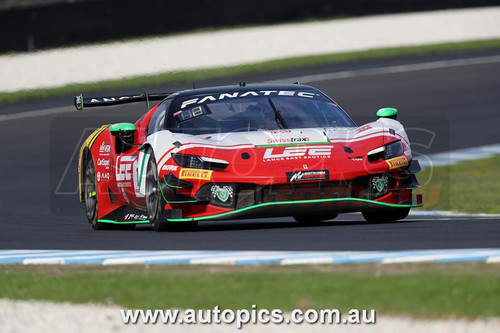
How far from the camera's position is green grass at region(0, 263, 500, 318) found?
488 centimetres

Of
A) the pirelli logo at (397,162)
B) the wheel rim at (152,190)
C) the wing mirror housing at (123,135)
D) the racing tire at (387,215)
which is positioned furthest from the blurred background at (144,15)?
the pirelli logo at (397,162)

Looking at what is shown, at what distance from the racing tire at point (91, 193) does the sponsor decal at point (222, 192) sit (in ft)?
7.51

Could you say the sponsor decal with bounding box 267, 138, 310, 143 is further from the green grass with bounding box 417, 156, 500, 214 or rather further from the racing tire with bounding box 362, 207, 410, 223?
the green grass with bounding box 417, 156, 500, 214

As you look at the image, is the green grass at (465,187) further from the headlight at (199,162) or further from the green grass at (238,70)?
the green grass at (238,70)

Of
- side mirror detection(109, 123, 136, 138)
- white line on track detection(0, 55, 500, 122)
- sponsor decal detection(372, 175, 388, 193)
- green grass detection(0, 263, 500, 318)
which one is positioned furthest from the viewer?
white line on track detection(0, 55, 500, 122)

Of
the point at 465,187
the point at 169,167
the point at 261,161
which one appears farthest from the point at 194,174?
the point at 465,187

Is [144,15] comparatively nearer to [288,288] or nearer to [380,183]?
[380,183]

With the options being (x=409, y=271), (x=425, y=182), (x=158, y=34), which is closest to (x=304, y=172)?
(x=409, y=271)

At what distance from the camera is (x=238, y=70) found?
23109 mm

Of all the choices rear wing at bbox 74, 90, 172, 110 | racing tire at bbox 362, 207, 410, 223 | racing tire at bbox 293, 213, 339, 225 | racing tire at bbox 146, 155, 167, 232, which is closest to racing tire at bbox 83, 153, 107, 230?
rear wing at bbox 74, 90, 172, 110

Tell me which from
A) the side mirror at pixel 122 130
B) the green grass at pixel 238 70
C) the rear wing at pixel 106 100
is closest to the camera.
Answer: the side mirror at pixel 122 130

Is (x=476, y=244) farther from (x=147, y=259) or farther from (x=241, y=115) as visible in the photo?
(x=241, y=115)

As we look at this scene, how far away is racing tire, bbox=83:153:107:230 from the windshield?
1430mm

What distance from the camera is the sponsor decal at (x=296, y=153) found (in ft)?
25.6
